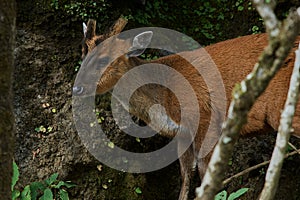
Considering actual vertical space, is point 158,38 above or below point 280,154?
below

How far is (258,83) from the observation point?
8.55 feet

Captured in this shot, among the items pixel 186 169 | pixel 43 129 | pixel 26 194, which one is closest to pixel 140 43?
pixel 186 169

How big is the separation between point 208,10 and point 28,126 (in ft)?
10.0

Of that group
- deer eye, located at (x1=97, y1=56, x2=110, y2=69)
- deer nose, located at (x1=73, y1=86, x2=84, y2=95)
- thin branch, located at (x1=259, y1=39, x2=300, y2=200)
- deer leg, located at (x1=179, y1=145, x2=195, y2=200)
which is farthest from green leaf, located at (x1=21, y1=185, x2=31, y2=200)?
thin branch, located at (x1=259, y1=39, x2=300, y2=200)

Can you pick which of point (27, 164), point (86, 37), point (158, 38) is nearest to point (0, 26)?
point (86, 37)

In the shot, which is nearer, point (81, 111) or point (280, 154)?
point (280, 154)

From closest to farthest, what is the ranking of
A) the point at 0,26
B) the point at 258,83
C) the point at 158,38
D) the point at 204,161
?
1. the point at 258,83
2. the point at 0,26
3. the point at 204,161
4. the point at 158,38

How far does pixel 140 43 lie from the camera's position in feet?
22.3

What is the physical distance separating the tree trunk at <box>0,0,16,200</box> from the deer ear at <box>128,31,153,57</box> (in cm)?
346

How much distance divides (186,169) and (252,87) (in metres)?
4.62

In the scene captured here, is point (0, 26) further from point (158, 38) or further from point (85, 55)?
point (158, 38)

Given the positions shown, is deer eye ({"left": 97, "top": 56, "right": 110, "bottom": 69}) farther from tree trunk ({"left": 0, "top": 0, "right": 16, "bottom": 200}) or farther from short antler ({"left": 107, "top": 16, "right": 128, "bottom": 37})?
tree trunk ({"left": 0, "top": 0, "right": 16, "bottom": 200})

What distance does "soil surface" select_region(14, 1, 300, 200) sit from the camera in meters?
7.39

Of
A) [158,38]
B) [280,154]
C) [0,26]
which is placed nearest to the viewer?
[280,154]
